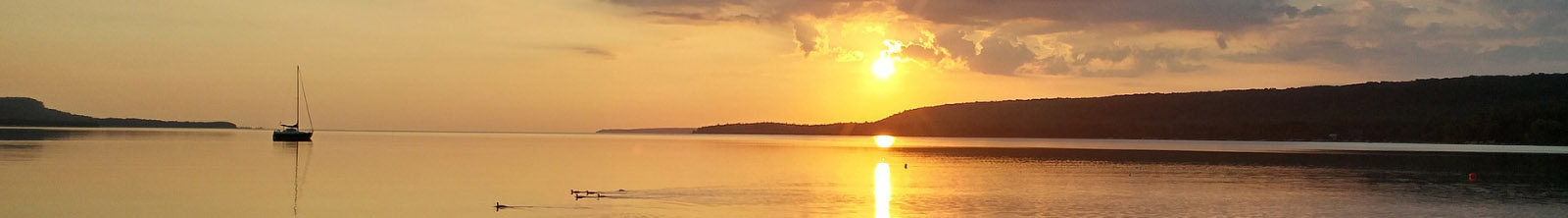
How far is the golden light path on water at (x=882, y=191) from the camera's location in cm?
3028

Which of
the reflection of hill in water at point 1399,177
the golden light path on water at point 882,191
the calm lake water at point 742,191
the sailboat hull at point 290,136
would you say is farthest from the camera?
the sailboat hull at point 290,136

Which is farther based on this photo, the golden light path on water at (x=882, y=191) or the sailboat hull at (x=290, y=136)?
the sailboat hull at (x=290, y=136)

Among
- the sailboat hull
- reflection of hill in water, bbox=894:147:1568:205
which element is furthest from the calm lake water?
the sailboat hull

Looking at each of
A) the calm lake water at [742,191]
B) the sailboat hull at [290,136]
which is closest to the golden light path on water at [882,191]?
the calm lake water at [742,191]

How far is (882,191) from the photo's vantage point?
1511 inches

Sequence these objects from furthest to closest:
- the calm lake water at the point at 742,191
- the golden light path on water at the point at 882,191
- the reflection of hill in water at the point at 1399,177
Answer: the reflection of hill in water at the point at 1399,177 < the calm lake water at the point at 742,191 < the golden light path on water at the point at 882,191

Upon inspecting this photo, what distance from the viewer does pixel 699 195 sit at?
35.4 m

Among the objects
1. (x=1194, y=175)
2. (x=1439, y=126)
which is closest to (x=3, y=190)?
(x=1194, y=175)

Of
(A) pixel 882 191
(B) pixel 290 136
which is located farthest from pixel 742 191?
(B) pixel 290 136

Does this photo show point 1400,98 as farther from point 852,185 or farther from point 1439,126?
point 852,185

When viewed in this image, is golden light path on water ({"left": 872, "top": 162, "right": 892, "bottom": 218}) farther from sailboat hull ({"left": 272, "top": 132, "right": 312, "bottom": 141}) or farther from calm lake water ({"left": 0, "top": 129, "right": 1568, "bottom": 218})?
sailboat hull ({"left": 272, "top": 132, "right": 312, "bottom": 141})

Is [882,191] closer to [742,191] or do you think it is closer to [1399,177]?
[742,191]

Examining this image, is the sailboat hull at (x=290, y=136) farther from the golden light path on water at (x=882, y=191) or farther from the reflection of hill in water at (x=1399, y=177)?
the golden light path on water at (x=882, y=191)

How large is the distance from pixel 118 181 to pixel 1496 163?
200 feet
